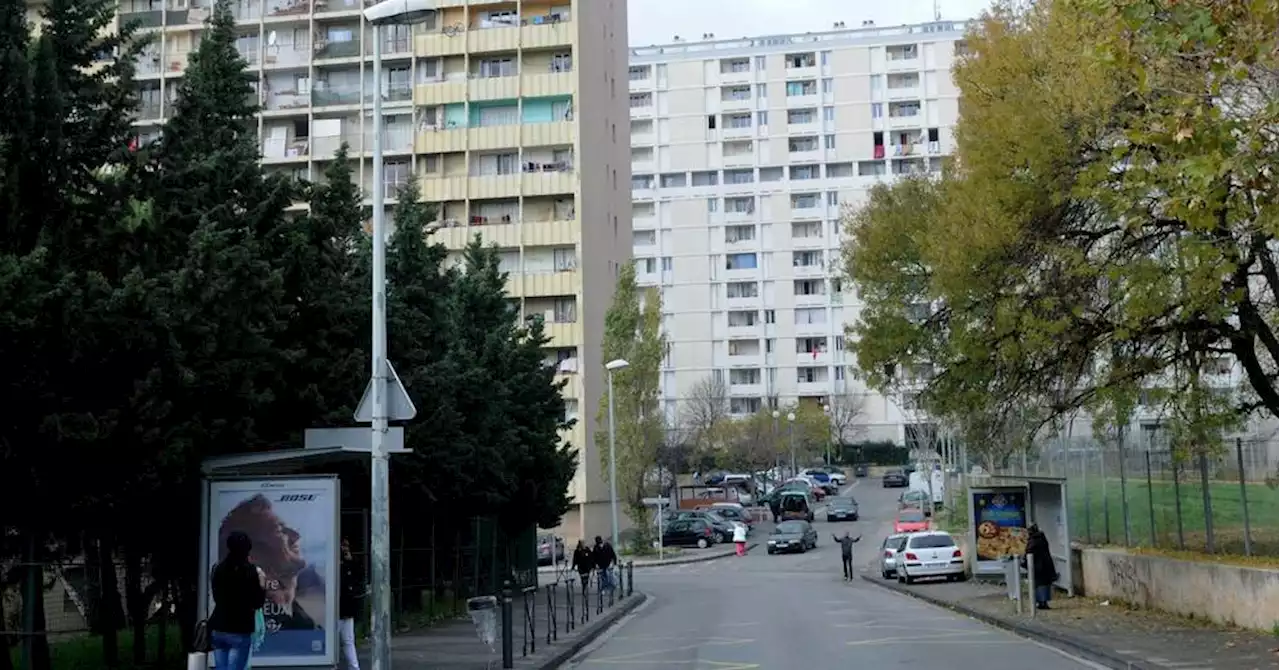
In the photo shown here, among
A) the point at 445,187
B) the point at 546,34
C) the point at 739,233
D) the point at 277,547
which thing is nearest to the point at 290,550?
the point at 277,547

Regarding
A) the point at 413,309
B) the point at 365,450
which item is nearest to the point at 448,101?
the point at 413,309

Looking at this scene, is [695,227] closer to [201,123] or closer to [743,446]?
[743,446]

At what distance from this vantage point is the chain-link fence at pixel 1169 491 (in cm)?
2111

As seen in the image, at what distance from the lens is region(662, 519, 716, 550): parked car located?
228ft

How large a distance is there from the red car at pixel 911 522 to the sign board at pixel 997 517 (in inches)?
775

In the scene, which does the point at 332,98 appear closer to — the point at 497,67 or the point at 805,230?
the point at 497,67

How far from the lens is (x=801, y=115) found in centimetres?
12206

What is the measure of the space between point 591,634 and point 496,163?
48239 millimetres

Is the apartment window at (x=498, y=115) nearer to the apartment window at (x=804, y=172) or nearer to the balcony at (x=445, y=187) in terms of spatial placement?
the balcony at (x=445, y=187)

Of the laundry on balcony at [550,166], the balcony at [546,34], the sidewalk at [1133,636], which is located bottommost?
the sidewalk at [1133,636]

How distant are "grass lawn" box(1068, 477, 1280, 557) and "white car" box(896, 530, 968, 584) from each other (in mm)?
8536

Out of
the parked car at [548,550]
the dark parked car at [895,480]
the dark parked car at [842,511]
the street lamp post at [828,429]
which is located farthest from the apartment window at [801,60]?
the parked car at [548,550]

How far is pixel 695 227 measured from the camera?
122 metres

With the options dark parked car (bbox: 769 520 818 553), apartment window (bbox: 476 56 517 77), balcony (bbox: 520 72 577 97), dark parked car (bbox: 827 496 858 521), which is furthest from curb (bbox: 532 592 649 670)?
dark parked car (bbox: 827 496 858 521)
